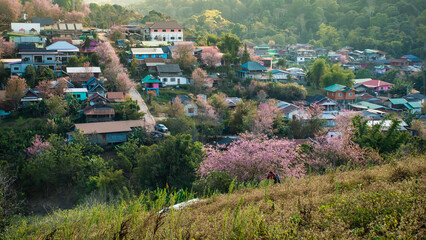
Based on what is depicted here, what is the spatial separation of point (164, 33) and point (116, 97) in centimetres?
1212

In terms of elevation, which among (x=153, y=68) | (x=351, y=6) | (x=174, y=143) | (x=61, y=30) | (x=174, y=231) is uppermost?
(x=351, y=6)

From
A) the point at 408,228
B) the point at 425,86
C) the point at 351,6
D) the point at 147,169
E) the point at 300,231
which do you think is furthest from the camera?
the point at 351,6

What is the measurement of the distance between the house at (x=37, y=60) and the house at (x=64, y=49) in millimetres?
806

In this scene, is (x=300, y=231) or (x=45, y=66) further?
(x=45, y=66)

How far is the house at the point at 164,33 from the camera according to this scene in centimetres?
2778

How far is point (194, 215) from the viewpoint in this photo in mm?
3715

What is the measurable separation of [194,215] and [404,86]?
86.8ft

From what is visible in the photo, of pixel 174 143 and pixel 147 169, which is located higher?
pixel 174 143

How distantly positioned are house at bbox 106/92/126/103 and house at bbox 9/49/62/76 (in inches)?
Answer: 162

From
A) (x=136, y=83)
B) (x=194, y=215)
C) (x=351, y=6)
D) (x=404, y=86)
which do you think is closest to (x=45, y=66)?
(x=136, y=83)

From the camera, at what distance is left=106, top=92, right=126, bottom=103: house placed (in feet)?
56.2

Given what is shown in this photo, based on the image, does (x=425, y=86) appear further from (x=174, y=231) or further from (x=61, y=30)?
(x=174, y=231)

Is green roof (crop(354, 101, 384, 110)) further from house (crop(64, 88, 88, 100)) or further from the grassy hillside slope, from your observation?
the grassy hillside slope

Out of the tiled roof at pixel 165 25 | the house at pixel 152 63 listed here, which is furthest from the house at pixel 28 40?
the tiled roof at pixel 165 25
